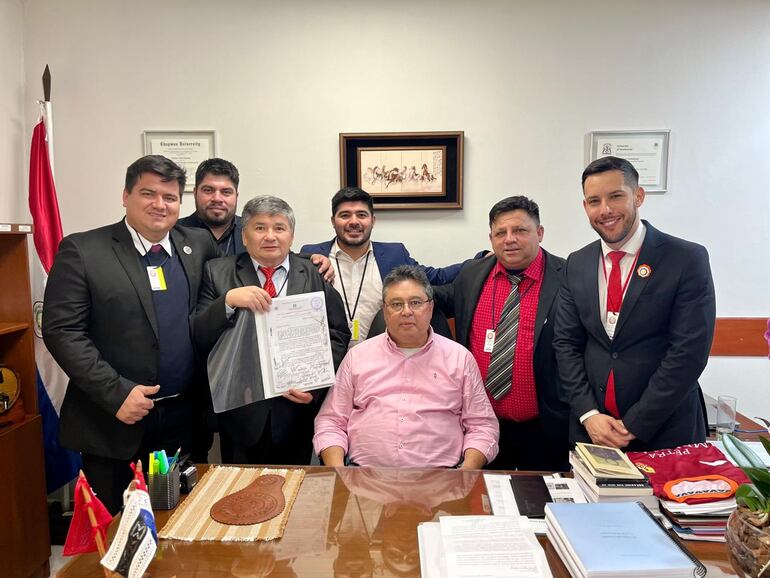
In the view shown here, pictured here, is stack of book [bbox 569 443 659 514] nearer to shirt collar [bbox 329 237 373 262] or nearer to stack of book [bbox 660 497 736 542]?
stack of book [bbox 660 497 736 542]

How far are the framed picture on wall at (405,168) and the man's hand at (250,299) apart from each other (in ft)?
4.99

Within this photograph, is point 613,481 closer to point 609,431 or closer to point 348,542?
point 609,431

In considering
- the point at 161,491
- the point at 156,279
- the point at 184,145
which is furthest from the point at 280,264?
the point at 184,145

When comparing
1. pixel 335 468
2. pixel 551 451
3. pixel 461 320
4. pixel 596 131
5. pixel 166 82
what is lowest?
pixel 551 451

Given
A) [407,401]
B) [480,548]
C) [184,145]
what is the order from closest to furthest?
[480,548], [407,401], [184,145]

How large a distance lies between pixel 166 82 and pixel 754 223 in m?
4.11

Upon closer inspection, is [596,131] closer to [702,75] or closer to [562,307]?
[702,75]

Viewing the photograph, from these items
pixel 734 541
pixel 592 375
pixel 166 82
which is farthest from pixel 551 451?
pixel 166 82

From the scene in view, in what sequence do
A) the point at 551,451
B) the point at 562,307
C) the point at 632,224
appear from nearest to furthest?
the point at 632,224
the point at 562,307
the point at 551,451

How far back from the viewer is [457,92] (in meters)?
3.29

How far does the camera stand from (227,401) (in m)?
2.08

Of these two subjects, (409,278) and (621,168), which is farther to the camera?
(409,278)

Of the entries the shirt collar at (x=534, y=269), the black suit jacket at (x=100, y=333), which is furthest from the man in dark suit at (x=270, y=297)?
the shirt collar at (x=534, y=269)

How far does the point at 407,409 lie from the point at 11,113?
10.8 feet
